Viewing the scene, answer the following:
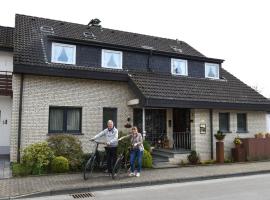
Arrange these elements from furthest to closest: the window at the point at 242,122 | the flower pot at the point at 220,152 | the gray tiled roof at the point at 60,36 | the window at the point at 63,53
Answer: the window at the point at 242,122
the flower pot at the point at 220,152
the window at the point at 63,53
the gray tiled roof at the point at 60,36

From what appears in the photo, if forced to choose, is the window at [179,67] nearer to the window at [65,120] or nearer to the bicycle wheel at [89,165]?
the window at [65,120]

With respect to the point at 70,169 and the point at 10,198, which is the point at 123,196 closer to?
the point at 10,198

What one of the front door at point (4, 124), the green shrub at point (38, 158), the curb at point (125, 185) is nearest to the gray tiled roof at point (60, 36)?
the green shrub at point (38, 158)

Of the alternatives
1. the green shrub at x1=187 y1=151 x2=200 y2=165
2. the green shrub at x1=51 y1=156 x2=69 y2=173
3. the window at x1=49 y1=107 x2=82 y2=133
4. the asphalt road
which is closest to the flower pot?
the green shrub at x1=187 y1=151 x2=200 y2=165

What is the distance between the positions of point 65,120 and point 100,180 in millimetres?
4614

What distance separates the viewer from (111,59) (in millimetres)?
15719

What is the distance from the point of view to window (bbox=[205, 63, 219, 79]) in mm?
18781

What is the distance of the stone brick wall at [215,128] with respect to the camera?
15.2 meters

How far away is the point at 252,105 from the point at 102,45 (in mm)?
8574

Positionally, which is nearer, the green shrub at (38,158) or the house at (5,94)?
the green shrub at (38,158)

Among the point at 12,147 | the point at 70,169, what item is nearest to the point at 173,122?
the point at 70,169

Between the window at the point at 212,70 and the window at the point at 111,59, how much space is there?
582 cm

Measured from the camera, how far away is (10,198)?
25.8ft

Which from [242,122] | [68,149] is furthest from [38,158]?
[242,122]
